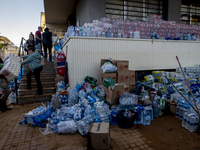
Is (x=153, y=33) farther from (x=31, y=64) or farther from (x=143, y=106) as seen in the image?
(x=31, y=64)

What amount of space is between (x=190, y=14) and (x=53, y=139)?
11525mm

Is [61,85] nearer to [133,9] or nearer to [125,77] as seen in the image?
[125,77]

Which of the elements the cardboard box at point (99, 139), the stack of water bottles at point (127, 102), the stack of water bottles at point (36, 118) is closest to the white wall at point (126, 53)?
the stack of water bottles at point (36, 118)

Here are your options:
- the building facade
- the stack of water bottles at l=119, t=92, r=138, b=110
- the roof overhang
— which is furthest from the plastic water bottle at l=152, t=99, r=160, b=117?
the roof overhang

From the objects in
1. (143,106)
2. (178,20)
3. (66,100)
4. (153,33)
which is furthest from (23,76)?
(178,20)

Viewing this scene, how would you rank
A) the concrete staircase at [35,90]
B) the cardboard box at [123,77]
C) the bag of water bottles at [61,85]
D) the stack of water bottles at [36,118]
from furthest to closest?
the bag of water bottles at [61,85] < the concrete staircase at [35,90] < the cardboard box at [123,77] < the stack of water bottles at [36,118]

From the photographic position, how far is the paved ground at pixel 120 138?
2.54m

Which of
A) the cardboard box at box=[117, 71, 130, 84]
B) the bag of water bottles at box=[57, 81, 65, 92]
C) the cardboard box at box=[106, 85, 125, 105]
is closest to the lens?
the cardboard box at box=[106, 85, 125, 105]

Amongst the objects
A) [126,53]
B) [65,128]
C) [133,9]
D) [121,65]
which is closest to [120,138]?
[65,128]

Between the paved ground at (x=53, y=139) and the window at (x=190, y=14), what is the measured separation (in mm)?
9676

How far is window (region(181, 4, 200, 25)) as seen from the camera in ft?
31.4

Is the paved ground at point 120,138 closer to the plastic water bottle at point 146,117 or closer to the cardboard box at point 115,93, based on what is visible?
the plastic water bottle at point 146,117

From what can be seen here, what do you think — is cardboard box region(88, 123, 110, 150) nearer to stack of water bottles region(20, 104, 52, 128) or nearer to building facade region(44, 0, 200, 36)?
stack of water bottles region(20, 104, 52, 128)

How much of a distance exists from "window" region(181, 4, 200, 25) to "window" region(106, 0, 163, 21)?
215 cm
